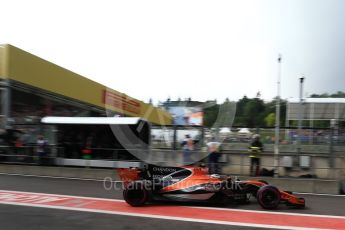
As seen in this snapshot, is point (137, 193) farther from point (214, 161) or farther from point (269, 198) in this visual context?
point (214, 161)

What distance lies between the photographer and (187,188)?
11.2 metres

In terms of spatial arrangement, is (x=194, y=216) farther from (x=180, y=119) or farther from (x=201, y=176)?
(x=180, y=119)

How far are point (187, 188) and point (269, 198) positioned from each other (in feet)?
6.86

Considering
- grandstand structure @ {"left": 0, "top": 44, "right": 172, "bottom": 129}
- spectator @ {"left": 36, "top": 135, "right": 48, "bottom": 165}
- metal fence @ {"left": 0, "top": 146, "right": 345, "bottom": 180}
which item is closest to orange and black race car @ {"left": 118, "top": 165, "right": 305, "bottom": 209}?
metal fence @ {"left": 0, "top": 146, "right": 345, "bottom": 180}

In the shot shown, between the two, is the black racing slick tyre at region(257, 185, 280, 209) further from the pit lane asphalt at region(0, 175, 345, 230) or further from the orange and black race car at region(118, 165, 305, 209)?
the pit lane asphalt at region(0, 175, 345, 230)

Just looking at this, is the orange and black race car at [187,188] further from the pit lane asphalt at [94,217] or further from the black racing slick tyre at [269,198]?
the pit lane asphalt at [94,217]

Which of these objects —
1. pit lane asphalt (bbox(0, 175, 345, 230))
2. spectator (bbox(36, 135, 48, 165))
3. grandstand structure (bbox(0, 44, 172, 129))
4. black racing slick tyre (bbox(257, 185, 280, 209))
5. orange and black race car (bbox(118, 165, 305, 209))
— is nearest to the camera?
pit lane asphalt (bbox(0, 175, 345, 230))

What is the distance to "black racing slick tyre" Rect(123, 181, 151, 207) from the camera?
11203 mm

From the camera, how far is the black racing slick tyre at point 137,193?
11203 mm

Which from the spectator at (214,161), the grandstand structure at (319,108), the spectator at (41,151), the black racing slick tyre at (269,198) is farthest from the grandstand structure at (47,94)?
the black racing slick tyre at (269,198)

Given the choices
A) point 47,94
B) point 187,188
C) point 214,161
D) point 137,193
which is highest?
point 47,94

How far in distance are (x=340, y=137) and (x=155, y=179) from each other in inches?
371

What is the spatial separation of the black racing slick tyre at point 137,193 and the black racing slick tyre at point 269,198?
2.90m

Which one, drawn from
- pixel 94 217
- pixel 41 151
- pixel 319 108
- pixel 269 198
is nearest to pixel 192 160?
pixel 41 151
